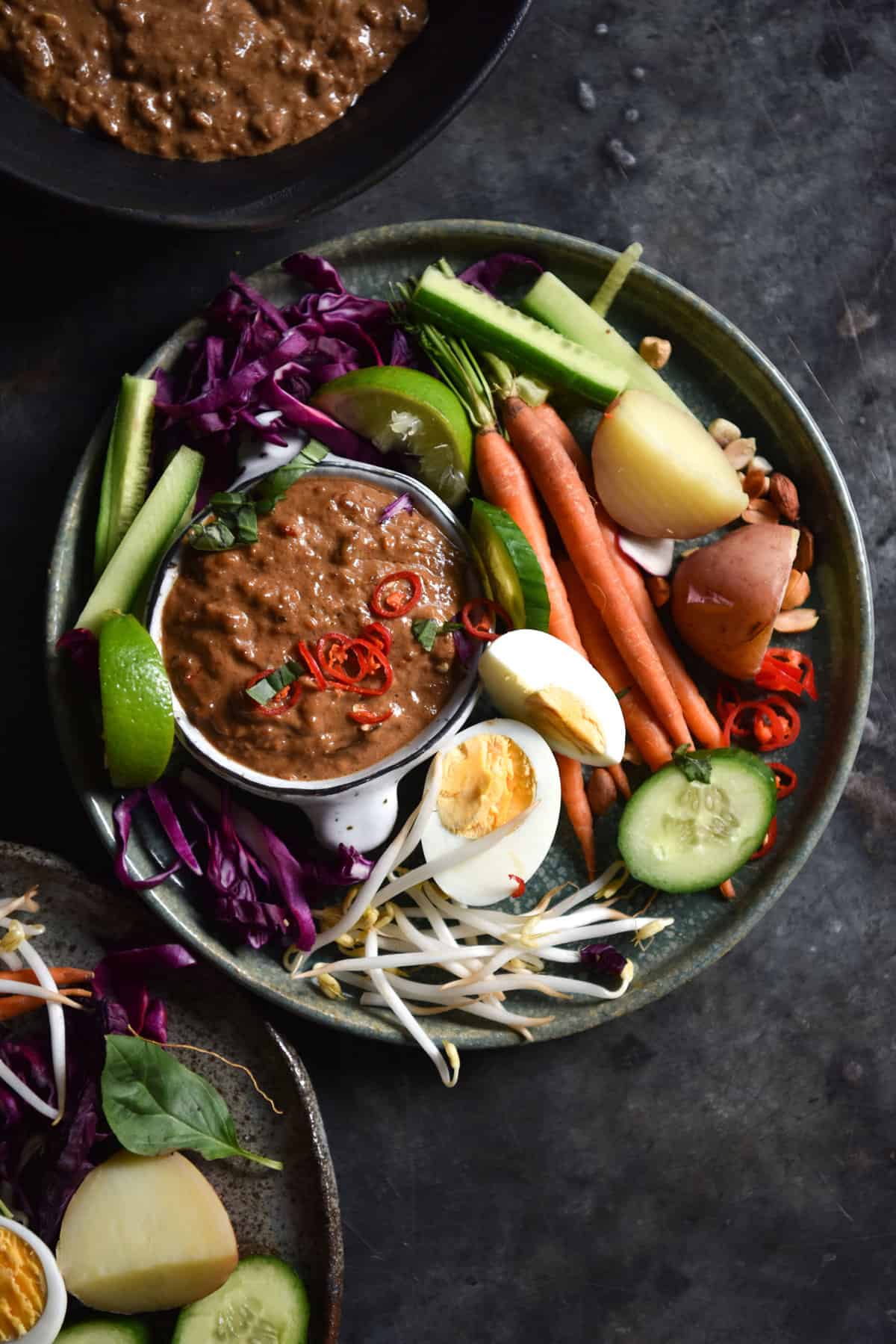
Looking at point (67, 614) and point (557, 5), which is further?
point (557, 5)

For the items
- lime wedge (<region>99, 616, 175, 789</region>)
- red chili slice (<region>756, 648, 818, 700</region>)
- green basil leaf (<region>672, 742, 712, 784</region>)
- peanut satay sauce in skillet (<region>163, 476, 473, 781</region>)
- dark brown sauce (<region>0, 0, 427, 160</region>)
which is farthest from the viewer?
red chili slice (<region>756, 648, 818, 700</region>)

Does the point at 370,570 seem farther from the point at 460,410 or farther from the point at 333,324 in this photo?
the point at 333,324

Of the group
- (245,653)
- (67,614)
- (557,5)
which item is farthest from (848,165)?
(67,614)

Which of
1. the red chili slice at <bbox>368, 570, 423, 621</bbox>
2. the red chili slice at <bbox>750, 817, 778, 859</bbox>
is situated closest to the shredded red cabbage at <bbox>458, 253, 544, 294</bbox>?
the red chili slice at <bbox>368, 570, 423, 621</bbox>

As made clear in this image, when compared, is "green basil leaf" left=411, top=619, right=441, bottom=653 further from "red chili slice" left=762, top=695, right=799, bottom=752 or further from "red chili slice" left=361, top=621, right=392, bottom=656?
"red chili slice" left=762, top=695, right=799, bottom=752

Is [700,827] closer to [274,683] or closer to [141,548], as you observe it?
[274,683]

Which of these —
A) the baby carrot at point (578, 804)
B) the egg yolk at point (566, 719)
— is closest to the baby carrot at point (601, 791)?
the baby carrot at point (578, 804)
